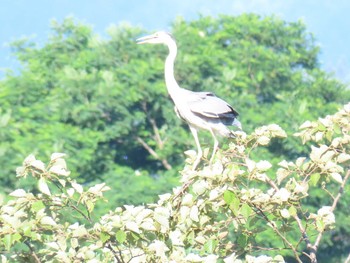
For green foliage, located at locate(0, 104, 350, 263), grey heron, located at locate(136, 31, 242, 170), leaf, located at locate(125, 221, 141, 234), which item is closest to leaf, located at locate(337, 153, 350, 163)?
green foliage, located at locate(0, 104, 350, 263)

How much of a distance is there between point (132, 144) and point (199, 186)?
2824 cm

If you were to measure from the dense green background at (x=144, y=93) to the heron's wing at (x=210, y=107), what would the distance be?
61.8 feet

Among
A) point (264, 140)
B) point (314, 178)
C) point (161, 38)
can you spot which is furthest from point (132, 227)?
point (161, 38)

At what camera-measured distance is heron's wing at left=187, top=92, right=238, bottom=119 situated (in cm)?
1189

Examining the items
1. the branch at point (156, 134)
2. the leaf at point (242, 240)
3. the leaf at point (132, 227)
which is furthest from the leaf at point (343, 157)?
the branch at point (156, 134)

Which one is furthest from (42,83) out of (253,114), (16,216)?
(16,216)

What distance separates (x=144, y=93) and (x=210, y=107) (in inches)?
999

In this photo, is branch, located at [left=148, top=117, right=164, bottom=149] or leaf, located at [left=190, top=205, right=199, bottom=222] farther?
branch, located at [left=148, top=117, right=164, bottom=149]

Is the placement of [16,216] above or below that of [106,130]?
above

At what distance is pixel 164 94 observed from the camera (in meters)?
37.4

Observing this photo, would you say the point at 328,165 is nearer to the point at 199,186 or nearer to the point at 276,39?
the point at 199,186

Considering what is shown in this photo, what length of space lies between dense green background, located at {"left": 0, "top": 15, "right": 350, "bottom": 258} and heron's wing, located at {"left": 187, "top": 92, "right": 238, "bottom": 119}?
18.8m

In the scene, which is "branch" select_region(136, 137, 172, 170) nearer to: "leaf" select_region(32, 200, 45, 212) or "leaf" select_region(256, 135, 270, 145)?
"leaf" select_region(256, 135, 270, 145)

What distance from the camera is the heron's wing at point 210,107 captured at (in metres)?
11.9
